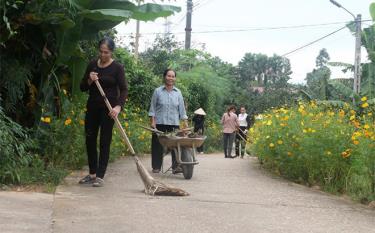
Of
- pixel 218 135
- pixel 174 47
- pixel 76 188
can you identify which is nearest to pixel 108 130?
pixel 76 188

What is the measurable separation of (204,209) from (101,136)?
69.1 inches

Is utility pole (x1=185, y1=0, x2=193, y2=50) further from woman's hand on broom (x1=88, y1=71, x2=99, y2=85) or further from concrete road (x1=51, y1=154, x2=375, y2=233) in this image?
woman's hand on broom (x1=88, y1=71, x2=99, y2=85)

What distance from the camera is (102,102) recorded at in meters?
6.88

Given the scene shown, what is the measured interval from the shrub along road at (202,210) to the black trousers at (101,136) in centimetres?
28

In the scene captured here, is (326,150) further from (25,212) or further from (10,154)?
(25,212)

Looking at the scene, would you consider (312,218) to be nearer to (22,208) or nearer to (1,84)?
(22,208)

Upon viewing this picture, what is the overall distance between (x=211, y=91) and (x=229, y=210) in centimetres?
2085

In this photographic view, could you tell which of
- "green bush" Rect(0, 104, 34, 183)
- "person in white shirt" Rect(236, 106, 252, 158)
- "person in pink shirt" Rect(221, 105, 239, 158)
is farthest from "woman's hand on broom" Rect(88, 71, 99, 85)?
"person in white shirt" Rect(236, 106, 252, 158)

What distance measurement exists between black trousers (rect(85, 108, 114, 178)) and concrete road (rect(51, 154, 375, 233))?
271 millimetres

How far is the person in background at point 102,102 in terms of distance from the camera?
22.5 ft

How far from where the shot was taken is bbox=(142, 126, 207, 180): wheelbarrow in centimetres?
805

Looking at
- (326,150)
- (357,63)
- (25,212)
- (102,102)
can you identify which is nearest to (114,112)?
(102,102)

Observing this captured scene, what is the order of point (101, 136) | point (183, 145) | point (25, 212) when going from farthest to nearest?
1. point (183, 145)
2. point (101, 136)
3. point (25, 212)

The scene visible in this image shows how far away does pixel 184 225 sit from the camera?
16.3ft
